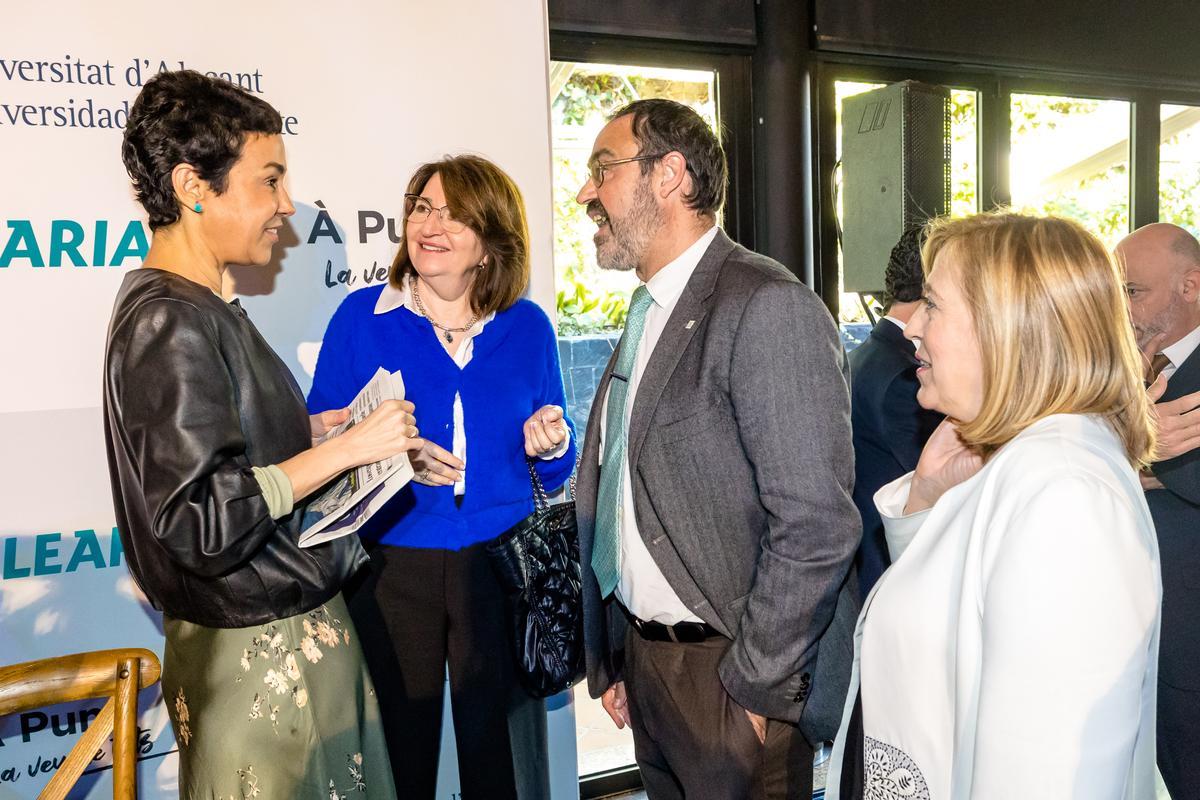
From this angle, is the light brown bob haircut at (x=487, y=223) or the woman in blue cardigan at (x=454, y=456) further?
the light brown bob haircut at (x=487, y=223)

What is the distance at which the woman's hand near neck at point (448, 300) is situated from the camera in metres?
2.42

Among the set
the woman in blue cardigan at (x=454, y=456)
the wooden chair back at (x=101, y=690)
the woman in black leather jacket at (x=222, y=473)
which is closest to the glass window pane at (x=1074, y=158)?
the woman in blue cardigan at (x=454, y=456)

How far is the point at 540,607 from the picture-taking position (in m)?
2.25

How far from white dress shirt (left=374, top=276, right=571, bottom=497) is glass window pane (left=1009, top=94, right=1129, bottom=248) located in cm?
289

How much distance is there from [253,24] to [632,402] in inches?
63.2

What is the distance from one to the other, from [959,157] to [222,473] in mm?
3759

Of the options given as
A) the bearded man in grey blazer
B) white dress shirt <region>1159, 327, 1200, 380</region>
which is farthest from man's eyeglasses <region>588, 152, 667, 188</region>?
white dress shirt <region>1159, 327, 1200, 380</region>

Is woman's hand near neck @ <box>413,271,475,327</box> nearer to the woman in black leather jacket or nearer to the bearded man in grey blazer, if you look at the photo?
the bearded man in grey blazer

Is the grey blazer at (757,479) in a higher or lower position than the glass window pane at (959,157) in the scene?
lower

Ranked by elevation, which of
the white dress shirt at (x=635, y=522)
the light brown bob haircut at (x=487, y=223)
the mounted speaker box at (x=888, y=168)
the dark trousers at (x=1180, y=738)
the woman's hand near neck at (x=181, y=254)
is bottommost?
the dark trousers at (x=1180, y=738)

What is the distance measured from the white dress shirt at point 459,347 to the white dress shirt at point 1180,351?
161 centimetres

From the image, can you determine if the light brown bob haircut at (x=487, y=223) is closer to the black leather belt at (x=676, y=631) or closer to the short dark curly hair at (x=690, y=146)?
the short dark curly hair at (x=690, y=146)

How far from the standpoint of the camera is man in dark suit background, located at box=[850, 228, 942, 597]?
8.67 ft

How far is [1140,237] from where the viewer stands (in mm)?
2705
